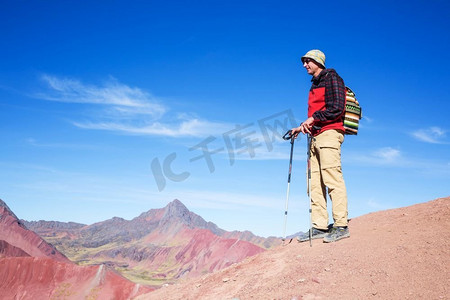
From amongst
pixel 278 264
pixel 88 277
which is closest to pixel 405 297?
pixel 278 264

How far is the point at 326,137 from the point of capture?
5.95 metres

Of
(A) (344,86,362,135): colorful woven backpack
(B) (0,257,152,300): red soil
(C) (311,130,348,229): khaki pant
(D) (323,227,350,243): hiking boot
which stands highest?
(A) (344,86,362,135): colorful woven backpack

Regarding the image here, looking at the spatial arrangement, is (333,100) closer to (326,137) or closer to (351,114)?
(351,114)

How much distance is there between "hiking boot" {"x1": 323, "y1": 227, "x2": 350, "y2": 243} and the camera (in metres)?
5.82

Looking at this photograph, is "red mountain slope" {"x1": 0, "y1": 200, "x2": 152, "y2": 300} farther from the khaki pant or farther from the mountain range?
the mountain range

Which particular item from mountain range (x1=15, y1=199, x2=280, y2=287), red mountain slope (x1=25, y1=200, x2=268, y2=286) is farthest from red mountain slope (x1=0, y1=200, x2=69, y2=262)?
red mountain slope (x1=25, y1=200, x2=268, y2=286)

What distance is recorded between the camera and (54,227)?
183500 mm

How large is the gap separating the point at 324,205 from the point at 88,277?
36604mm

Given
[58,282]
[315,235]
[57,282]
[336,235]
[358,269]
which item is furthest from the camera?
[57,282]

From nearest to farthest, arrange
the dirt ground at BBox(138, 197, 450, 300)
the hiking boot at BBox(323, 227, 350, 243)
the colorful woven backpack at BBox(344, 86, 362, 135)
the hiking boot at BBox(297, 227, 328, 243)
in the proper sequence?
the dirt ground at BBox(138, 197, 450, 300) → the hiking boot at BBox(323, 227, 350, 243) → the colorful woven backpack at BBox(344, 86, 362, 135) → the hiking boot at BBox(297, 227, 328, 243)

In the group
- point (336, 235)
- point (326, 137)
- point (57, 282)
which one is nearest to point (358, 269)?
point (336, 235)

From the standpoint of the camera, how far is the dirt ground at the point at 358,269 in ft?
13.6

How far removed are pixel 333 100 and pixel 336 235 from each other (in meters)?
2.28

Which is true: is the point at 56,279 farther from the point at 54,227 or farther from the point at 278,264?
the point at 54,227
